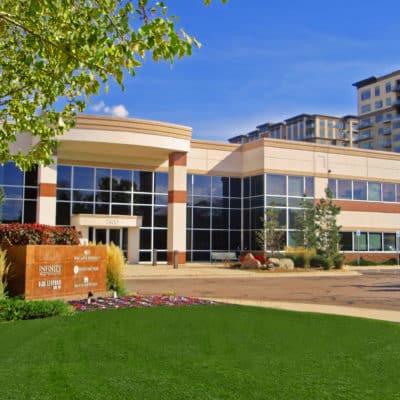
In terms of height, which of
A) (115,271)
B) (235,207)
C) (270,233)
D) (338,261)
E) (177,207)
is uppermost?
(235,207)

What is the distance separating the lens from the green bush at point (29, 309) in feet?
34.1

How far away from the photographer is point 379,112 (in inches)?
4739

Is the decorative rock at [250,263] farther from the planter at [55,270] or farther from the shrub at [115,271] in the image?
the planter at [55,270]

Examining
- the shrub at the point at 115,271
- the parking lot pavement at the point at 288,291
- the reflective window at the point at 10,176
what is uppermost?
the reflective window at the point at 10,176

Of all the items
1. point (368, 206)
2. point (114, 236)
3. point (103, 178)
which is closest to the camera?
point (114, 236)

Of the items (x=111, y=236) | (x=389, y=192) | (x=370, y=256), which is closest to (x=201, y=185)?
(x=111, y=236)

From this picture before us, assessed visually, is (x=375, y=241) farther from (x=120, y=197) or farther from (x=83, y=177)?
(x=83, y=177)

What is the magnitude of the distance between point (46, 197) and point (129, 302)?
21.4 metres

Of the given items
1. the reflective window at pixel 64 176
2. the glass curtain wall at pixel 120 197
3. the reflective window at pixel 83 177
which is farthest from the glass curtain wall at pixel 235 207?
the reflective window at pixel 64 176

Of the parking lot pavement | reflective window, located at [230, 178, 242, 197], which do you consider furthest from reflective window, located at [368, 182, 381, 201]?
the parking lot pavement

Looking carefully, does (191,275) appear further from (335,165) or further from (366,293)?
(335,165)

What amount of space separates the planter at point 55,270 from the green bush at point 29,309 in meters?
1.83

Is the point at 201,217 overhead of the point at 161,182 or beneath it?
beneath

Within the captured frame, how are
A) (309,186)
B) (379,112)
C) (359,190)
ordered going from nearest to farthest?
(309,186), (359,190), (379,112)
